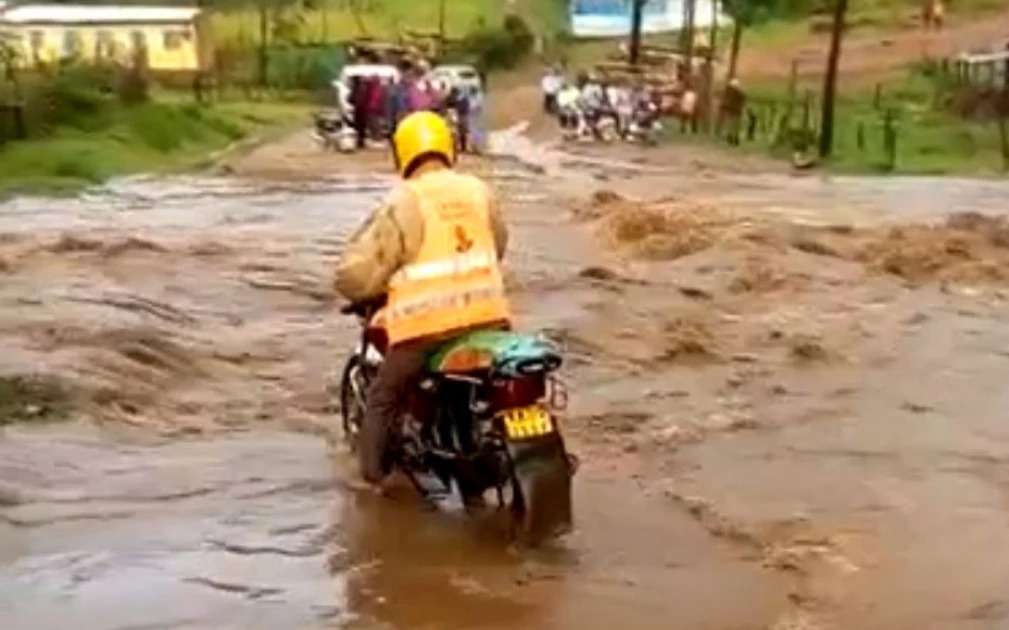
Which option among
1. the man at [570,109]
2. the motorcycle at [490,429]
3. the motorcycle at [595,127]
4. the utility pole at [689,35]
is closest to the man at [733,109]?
the motorcycle at [595,127]

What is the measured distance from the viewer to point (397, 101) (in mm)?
33969

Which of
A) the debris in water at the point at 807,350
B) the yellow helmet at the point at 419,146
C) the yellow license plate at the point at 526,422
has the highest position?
the yellow helmet at the point at 419,146

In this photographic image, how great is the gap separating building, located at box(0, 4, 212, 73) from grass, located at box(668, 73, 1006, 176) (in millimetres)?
14668

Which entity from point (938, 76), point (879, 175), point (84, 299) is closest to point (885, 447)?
point (84, 299)

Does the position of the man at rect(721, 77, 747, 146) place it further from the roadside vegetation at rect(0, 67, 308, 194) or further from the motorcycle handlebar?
the motorcycle handlebar

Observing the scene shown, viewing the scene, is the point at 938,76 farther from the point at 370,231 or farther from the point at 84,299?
the point at 370,231

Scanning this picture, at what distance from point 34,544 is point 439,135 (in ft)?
6.69

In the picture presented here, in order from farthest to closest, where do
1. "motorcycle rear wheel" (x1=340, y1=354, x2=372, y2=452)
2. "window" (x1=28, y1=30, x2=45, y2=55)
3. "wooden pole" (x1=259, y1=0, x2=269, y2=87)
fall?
"wooden pole" (x1=259, y1=0, x2=269, y2=87), "window" (x1=28, y1=30, x2=45, y2=55), "motorcycle rear wheel" (x1=340, y1=354, x2=372, y2=452)

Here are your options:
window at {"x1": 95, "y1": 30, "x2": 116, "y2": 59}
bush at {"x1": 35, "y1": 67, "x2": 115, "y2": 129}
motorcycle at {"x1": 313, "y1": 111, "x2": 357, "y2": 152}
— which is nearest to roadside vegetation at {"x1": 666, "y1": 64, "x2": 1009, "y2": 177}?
motorcycle at {"x1": 313, "y1": 111, "x2": 357, "y2": 152}

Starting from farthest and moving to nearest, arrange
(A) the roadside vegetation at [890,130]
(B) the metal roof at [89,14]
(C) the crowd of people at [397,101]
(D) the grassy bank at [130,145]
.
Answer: (B) the metal roof at [89,14] → (A) the roadside vegetation at [890,130] → (C) the crowd of people at [397,101] → (D) the grassy bank at [130,145]

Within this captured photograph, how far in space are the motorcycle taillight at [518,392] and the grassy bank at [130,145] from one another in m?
18.0

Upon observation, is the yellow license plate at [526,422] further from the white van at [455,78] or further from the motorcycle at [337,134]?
the white van at [455,78]

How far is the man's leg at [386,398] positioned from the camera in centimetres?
817

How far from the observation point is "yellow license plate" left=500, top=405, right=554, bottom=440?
7.77 metres
